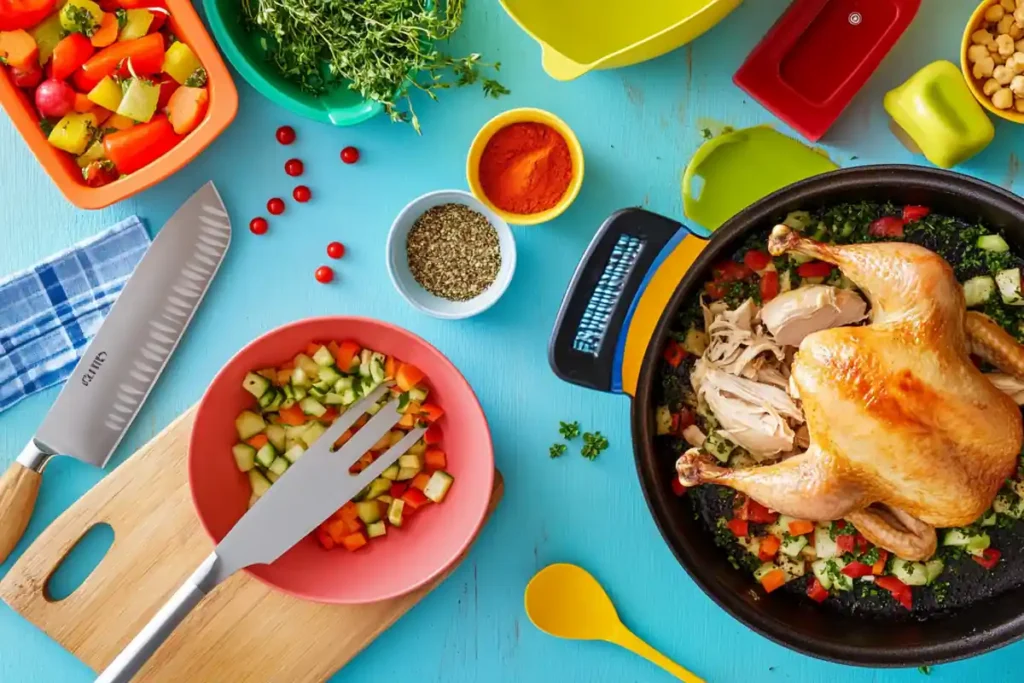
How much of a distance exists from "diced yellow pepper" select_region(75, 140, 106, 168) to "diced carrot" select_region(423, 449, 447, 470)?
3.19 feet

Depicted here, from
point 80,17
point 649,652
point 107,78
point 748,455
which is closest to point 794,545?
point 748,455

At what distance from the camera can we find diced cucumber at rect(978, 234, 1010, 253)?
1897 millimetres

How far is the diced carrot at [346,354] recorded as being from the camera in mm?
2092

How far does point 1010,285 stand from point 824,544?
64cm

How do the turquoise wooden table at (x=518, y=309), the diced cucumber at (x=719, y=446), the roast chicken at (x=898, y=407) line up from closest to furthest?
the roast chicken at (x=898, y=407) → the diced cucumber at (x=719, y=446) → the turquoise wooden table at (x=518, y=309)

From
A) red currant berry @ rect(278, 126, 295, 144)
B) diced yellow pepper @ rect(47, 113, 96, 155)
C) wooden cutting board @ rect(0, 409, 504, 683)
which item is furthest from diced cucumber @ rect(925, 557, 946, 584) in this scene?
diced yellow pepper @ rect(47, 113, 96, 155)

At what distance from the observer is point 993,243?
6.24 feet

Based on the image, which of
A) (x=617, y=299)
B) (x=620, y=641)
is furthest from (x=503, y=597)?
(x=617, y=299)

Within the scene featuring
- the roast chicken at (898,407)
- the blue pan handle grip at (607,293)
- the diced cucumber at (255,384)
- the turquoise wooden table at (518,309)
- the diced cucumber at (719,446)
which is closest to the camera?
the roast chicken at (898,407)

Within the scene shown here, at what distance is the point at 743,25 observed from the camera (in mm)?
2166

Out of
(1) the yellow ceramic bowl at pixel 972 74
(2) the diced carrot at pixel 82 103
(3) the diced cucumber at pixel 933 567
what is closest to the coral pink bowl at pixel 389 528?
(2) the diced carrot at pixel 82 103

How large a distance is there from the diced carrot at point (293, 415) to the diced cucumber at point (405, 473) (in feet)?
0.80

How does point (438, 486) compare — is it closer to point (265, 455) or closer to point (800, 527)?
point (265, 455)

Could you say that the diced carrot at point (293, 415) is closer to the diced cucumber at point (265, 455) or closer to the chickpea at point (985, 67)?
the diced cucumber at point (265, 455)
